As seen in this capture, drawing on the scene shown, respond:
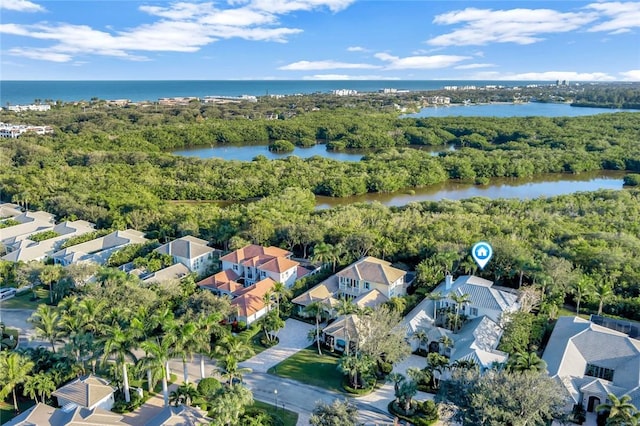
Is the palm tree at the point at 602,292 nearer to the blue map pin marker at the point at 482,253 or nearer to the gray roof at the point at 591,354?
the gray roof at the point at 591,354

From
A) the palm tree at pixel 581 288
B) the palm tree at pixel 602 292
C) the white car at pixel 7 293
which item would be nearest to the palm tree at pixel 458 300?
the palm tree at pixel 581 288

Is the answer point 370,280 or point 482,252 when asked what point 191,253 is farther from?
point 482,252

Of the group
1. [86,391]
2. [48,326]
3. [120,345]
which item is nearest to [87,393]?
[86,391]

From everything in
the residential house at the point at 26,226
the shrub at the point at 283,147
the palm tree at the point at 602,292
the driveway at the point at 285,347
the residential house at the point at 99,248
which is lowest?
the driveway at the point at 285,347

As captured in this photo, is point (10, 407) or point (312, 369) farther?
point (312, 369)

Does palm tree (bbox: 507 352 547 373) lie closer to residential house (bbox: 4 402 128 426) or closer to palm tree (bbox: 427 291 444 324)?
palm tree (bbox: 427 291 444 324)

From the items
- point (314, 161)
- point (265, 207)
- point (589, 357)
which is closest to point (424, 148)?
point (314, 161)
